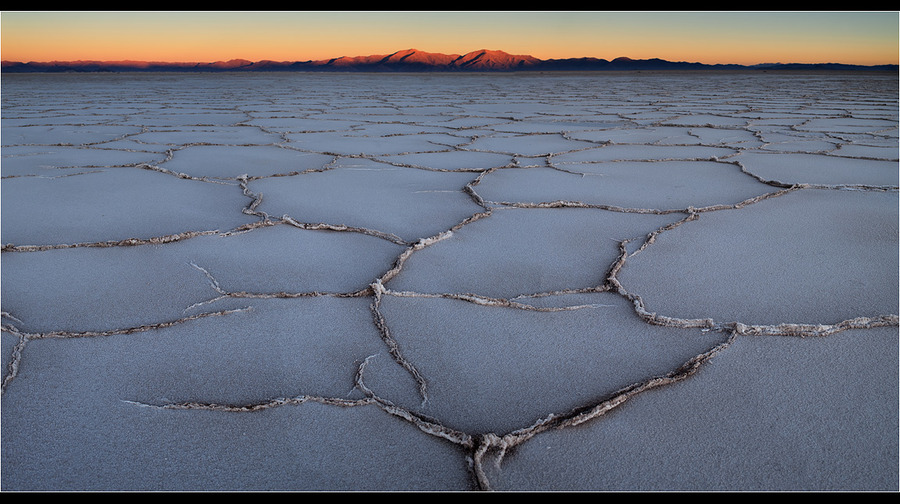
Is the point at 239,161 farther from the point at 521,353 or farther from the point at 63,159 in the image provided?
the point at 521,353

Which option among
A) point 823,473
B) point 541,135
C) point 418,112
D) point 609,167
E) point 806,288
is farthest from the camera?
point 418,112

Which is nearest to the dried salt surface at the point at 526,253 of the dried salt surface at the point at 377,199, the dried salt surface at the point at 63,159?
the dried salt surface at the point at 377,199

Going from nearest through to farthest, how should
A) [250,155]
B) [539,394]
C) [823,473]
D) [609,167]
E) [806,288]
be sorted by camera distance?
[823,473] → [539,394] → [806,288] → [609,167] → [250,155]

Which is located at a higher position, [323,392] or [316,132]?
[316,132]

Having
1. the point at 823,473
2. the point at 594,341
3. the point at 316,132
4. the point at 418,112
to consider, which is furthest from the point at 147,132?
the point at 823,473

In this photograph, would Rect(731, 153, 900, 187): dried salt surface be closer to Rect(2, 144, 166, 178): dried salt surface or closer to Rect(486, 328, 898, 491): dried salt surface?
Rect(486, 328, 898, 491): dried salt surface

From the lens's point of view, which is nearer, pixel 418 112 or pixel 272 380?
pixel 272 380

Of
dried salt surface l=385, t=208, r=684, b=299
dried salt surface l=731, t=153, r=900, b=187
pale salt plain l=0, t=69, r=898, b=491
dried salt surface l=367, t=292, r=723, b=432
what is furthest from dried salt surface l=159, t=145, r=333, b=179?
dried salt surface l=731, t=153, r=900, b=187

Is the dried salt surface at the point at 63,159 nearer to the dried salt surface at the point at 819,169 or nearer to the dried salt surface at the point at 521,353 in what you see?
the dried salt surface at the point at 521,353

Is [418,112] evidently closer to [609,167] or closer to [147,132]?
[147,132]
